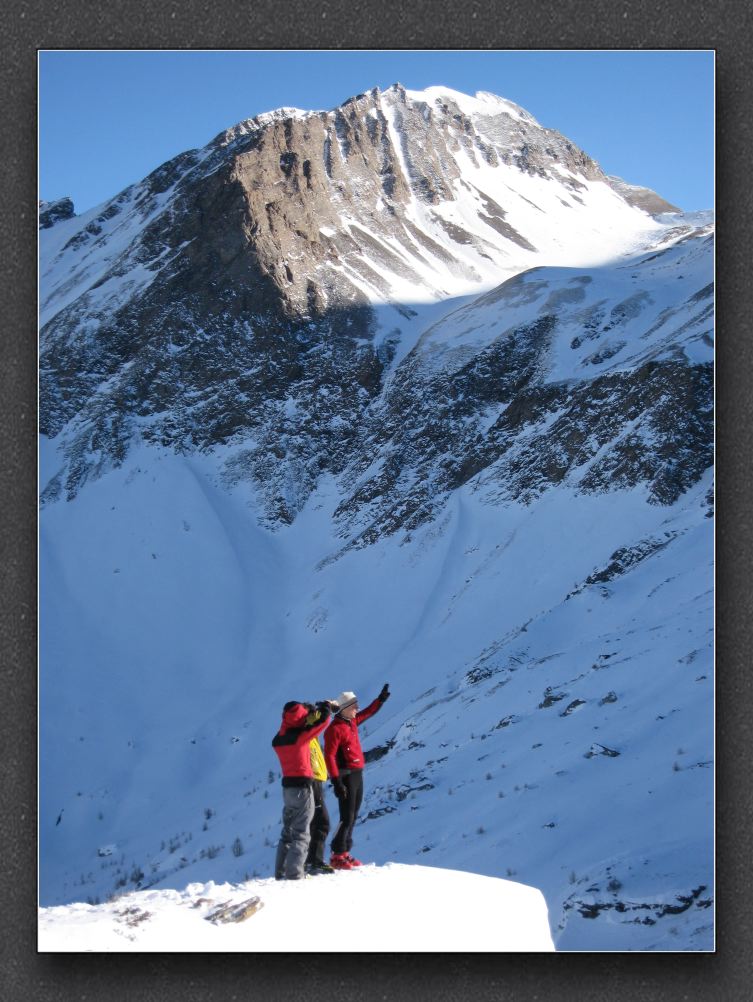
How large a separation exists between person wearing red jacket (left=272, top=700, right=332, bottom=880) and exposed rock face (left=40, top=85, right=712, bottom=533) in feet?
30.4

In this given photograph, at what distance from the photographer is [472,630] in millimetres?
22469

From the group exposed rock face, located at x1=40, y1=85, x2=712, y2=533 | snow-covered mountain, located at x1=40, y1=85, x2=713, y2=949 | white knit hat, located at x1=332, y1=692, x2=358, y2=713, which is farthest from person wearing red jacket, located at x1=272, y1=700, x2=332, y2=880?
exposed rock face, located at x1=40, y1=85, x2=712, y2=533

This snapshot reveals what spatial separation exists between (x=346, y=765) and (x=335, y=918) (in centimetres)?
124

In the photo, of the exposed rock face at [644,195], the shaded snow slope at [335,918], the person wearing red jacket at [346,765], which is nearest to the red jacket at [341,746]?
the person wearing red jacket at [346,765]

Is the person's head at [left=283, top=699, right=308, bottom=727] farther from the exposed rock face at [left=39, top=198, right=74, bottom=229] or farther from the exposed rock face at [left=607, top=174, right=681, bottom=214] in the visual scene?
the exposed rock face at [left=607, top=174, right=681, bottom=214]

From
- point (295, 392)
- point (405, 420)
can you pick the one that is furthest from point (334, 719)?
point (295, 392)

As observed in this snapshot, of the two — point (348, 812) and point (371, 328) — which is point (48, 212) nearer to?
point (348, 812)

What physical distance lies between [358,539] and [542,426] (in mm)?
5203

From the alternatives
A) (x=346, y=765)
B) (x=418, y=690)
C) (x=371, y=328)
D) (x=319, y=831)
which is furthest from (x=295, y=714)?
(x=371, y=328)

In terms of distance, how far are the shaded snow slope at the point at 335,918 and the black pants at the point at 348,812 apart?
27 cm

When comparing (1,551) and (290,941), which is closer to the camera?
(290,941)

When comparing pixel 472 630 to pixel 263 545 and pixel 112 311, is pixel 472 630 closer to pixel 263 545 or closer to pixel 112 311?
pixel 263 545

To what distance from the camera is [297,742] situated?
10281 millimetres

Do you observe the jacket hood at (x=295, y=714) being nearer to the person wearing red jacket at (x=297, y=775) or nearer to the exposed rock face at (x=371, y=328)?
the person wearing red jacket at (x=297, y=775)
